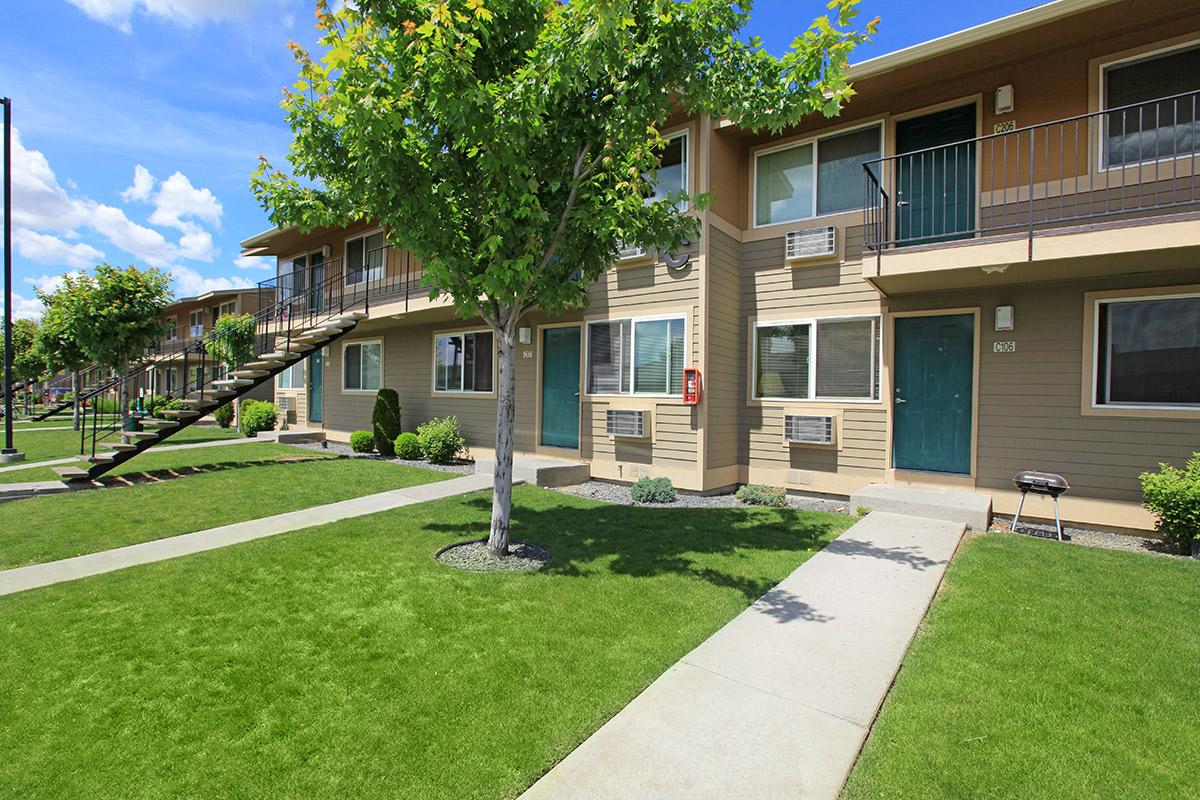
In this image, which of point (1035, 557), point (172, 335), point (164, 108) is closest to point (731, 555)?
point (1035, 557)

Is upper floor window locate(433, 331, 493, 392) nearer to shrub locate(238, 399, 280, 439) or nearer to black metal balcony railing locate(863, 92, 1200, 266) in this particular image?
black metal balcony railing locate(863, 92, 1200, 266)

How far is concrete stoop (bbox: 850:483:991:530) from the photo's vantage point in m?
6.24

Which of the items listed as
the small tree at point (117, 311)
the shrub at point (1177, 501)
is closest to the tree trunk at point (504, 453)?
the shrub at point (1177, 501)

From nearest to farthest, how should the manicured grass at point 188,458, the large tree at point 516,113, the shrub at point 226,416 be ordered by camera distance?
the large tree at point 516,113, the manicured grass at point 188,458, the shrub at point 226,416

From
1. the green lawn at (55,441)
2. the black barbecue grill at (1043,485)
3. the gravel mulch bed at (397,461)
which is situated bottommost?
the gravel mulch bed at (397,461)

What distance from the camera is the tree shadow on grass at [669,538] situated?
480 centimetres

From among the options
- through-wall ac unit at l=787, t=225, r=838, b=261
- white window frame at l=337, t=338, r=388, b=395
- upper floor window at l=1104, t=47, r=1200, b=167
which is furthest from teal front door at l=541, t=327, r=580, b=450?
upper floor window at l=1104, t=47, r=1200, b=167

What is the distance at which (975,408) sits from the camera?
7.15 m

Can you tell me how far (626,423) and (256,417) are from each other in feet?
45.0

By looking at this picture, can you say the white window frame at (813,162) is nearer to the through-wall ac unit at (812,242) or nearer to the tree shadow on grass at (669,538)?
the through-wall ac unit at (812,242)

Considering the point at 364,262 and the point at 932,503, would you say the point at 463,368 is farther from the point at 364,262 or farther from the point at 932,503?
the point at 932,503

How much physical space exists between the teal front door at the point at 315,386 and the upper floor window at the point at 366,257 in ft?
9.76

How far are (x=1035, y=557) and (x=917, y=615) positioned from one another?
228 centimetres

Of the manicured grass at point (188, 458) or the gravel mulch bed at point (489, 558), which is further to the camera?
the manicured grass at point (188, 458)
